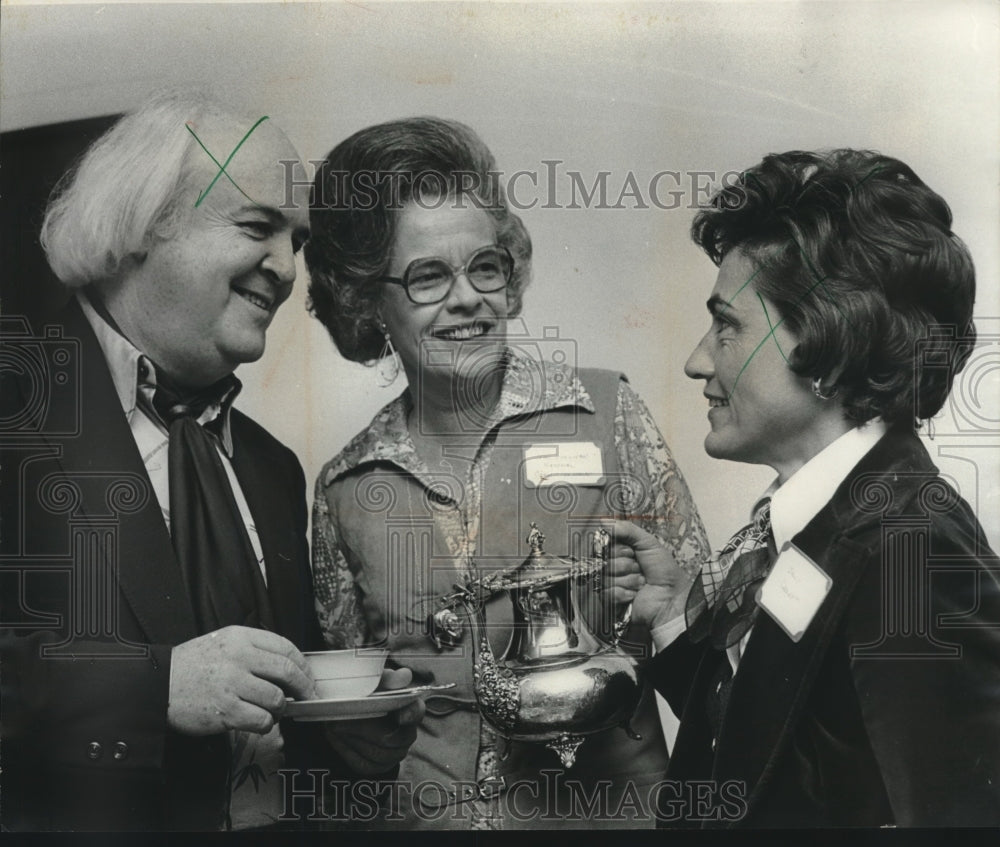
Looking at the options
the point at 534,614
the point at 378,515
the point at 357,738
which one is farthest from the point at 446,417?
the point at 357,738

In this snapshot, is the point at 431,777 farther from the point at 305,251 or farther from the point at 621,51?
the point at 621,51

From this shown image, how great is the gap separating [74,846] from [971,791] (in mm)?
2787

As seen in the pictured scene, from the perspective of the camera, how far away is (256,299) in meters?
3.73

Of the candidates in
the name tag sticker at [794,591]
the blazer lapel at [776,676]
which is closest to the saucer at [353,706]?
the blazer lapel at [776,676]

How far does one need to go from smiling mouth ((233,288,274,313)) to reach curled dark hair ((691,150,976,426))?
1.36 meters

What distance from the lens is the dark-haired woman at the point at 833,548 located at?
3623 mm

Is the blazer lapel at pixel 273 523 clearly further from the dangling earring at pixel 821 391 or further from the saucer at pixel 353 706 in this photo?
the dangling earring at pixel 821 391

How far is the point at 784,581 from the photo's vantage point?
3.66m

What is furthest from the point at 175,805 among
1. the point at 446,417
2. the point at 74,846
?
the point at 446,417

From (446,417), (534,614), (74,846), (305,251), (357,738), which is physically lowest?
(74,846)

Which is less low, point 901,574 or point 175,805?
point 901,574

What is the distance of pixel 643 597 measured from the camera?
370cm

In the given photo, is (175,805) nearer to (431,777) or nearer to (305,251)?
(431,777)

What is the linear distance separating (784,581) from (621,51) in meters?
1.74
